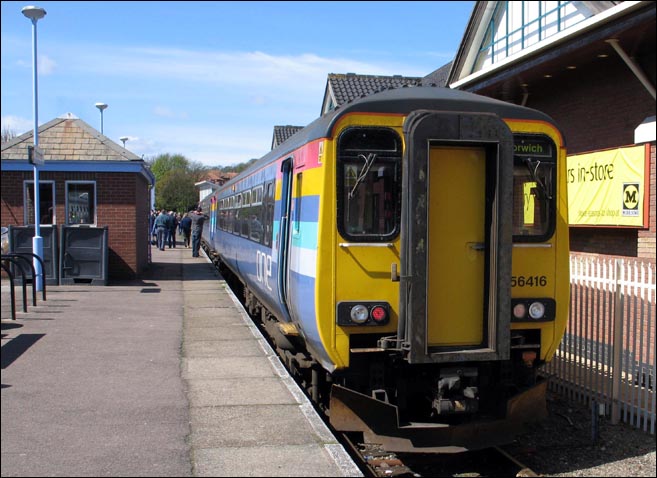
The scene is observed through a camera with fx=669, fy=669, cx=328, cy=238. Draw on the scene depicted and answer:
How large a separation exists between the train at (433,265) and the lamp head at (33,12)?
989cm

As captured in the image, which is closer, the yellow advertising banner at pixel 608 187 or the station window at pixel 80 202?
the yellow advertising banner at pixel 608 187

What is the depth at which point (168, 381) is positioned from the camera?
682 centimetres

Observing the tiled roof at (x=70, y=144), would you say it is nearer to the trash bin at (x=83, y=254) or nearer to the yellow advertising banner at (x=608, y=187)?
the trash bin at (x=83, y=254)

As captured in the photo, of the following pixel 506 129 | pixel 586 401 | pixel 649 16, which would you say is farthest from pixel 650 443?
pixel 649 16

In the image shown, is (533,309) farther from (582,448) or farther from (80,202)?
(80,202)

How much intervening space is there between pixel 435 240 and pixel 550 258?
46.8 inches

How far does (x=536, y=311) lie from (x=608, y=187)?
4.27m

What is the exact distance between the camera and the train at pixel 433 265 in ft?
17.0

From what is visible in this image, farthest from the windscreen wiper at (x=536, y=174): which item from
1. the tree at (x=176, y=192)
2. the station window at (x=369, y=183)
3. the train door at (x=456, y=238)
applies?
the tree at (x=176, y=192)

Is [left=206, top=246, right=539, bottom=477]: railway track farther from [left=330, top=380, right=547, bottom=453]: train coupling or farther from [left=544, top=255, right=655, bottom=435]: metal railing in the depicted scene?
[left=544, top=255, right=655, bottom=435]: metal railing

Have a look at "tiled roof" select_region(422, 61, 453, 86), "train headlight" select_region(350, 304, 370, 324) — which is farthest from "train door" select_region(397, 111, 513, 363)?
→ "tiled roof" select_region(422, 61, 453, 86)

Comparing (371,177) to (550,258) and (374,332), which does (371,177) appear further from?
(550,258)

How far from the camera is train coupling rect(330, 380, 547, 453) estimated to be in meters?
5.21

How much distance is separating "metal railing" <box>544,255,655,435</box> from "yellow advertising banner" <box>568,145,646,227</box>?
1.54 metres
